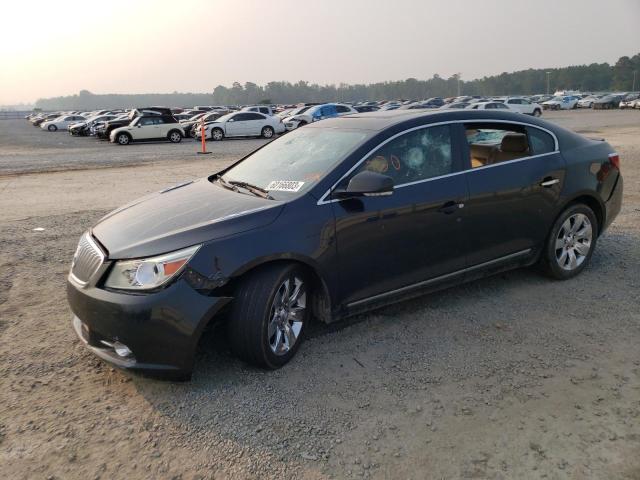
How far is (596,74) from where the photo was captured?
133 m

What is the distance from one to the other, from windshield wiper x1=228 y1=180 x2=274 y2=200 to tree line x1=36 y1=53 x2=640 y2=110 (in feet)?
391

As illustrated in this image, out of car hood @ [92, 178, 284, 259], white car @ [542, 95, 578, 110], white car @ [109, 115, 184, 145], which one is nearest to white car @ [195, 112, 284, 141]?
white car @ [109, 115, 184, 145]

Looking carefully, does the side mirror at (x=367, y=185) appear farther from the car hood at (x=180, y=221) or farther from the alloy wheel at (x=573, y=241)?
the alloy wheel at (x=573, y=241)

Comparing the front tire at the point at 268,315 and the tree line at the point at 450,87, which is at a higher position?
the tree line at the point at 450,87

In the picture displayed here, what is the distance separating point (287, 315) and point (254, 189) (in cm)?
104

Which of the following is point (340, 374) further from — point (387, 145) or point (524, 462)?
point (387, 145)

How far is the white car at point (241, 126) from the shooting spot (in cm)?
2855

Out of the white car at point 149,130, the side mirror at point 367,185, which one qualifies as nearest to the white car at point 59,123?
the white car at point 149,130

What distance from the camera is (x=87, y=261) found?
348 cm

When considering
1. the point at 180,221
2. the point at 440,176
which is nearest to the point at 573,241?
the point at 440,176

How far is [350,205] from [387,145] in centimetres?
63

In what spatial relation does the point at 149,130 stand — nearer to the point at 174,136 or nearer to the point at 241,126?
the point at 174,136

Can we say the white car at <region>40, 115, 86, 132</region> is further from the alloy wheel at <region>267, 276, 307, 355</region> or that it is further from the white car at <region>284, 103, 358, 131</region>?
the alloy wheel at <region>267, 276, 307, 355</region>

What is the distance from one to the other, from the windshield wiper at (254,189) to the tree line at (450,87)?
119 meters
